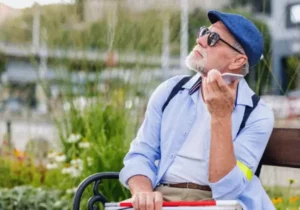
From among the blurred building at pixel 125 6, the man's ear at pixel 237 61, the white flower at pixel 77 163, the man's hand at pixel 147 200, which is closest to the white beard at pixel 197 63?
the man's ear at pixel 237 61

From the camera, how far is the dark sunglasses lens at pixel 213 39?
116 inches

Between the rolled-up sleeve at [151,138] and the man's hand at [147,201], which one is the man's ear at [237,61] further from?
the man's hand at [147,201]

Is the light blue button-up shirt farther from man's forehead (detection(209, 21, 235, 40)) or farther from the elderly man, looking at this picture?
man's forehead (detection(209, 21, 235, 40))

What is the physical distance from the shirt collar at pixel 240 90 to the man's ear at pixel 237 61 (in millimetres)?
88

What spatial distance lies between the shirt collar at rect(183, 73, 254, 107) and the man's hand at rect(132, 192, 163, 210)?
49 cm

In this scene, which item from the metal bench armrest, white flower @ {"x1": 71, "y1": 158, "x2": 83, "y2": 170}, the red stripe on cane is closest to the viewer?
the red stripe on cane

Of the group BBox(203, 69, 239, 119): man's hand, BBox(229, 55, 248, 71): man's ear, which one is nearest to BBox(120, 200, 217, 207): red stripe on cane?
BBox(203, 69, 239, 119): man's hand

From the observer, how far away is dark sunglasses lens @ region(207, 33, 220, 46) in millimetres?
2959

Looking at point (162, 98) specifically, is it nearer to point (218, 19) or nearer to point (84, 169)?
point (218, 19)

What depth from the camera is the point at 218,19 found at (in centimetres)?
299

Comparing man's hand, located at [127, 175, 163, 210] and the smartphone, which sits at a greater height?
the smartphone

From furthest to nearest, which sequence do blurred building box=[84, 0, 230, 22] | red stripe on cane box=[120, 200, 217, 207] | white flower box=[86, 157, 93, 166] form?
blurred building box=[84, 0, 230, 22], white flower box=[86, 157, 93, 166], red stripe on cane box=[120, 200, 217, 207]

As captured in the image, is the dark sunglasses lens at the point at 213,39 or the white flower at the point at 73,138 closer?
the dark sunglasses lens at the point at 213,39

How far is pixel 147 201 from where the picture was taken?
108 inches
